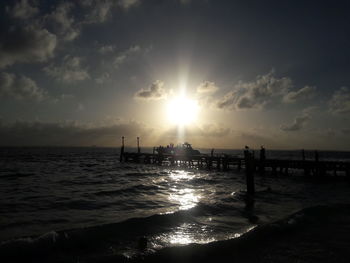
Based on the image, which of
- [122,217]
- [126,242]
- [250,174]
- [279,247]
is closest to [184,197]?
[250,174]

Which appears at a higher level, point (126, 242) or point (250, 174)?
point (250, 174)

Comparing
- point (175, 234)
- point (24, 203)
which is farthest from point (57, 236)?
point (24, 203)

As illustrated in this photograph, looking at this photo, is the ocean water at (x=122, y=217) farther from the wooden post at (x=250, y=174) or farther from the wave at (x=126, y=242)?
the wooden post at (x=250, y=174)

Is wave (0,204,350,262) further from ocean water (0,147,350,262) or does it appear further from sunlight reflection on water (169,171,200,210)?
sunlight reflection on water (169,171,200,210)

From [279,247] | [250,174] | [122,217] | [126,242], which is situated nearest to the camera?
[279,247]

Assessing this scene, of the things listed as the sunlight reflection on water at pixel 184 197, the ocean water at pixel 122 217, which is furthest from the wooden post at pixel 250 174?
the sunlight reflection on water at pixel 184 197

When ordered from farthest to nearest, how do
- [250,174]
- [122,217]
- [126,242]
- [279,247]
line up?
[250,174] → [122,217] → [126,242] → [279,247]

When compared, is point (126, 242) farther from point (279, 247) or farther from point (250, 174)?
point (250, 174)

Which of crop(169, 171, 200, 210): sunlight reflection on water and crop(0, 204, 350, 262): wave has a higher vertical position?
crop(0, 204, 350, 262): wave

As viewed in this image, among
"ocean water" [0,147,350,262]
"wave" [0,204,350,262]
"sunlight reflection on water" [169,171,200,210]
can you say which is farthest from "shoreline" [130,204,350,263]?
"sunlight reflection on water" [169,171,200,210]

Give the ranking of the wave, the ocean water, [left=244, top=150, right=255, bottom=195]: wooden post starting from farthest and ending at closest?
A: 1. [left=244, top=150, right=255, bottom=195]: wooden post
2. the ocean water
3. the wave

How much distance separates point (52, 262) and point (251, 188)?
46.1 ft

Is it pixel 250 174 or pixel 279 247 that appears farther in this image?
pixel 250 174

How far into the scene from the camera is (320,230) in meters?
9.54
